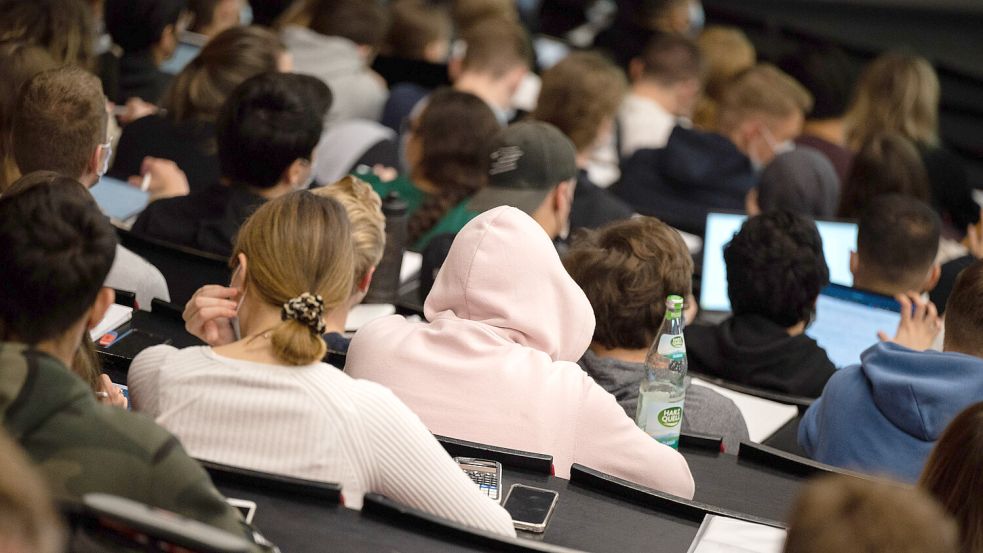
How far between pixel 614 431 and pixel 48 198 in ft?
3.47

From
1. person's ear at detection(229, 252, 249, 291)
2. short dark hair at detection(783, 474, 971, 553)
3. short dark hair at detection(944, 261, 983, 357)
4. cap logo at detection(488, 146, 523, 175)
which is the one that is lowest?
cap logo at detection(488, 146, 523, 175)

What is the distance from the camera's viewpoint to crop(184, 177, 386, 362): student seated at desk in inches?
89.6

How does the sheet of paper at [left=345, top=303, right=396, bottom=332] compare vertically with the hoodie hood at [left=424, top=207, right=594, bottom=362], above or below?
below

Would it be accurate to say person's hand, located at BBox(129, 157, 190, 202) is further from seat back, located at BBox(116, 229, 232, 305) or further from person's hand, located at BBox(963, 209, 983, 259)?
person's hand, located at BBox(963, 209, 983, 259)

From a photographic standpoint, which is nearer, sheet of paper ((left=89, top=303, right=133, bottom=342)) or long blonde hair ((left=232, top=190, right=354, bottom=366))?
long blonde hair ((left=232, top=190, right=354, bottom=366))

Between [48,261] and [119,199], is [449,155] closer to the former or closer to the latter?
[119,199]

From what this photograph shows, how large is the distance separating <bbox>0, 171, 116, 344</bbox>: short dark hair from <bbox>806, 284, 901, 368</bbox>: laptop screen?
2.24 m

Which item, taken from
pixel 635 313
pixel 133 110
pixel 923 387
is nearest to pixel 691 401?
pixel 635 313

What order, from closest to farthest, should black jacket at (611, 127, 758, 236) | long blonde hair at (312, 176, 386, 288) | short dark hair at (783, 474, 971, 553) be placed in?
short dark hair at (783, 474, 971, 553) < long blonde hair at (312, 176, 386, 288) < black jacket at (611, 127, 758, 236)

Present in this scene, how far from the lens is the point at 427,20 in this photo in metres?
6.38

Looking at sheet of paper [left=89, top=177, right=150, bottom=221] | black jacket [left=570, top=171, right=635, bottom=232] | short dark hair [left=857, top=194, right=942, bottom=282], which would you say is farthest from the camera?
black jacket [left=570, top=171, right=635, bottom=232]

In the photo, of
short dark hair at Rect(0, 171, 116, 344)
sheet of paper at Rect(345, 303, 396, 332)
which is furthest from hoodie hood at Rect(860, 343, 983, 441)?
short dark hair at Rect(0, 171, 116, 344)

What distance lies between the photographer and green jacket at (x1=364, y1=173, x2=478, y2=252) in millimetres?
3834

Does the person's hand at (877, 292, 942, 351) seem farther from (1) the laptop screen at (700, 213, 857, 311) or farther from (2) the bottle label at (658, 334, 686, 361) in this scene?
(2) the bottle label at (658, 334, 686, 361)
